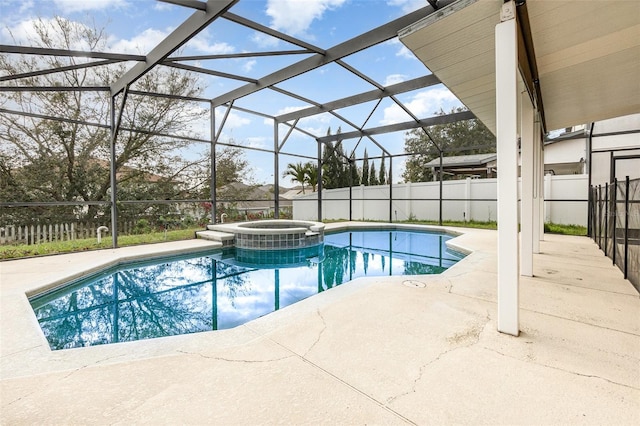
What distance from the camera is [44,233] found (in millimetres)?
6676

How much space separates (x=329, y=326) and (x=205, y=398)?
45.2 inches

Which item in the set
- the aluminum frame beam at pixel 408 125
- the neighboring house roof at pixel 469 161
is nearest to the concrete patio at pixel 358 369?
the aluminum frame beam at pixel 408 125

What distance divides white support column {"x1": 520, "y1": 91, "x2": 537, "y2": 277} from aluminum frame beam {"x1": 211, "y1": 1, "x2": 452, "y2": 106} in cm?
197

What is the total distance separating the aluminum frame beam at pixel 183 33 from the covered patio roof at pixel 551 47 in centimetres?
251

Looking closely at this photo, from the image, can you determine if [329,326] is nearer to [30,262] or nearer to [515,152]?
[515,152]

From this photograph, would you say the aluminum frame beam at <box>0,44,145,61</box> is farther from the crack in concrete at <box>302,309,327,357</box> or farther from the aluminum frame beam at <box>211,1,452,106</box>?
the crack in concrete at <box>302,309,327,357</box>

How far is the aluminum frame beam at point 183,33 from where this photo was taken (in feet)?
12.4

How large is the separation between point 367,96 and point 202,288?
239 inches

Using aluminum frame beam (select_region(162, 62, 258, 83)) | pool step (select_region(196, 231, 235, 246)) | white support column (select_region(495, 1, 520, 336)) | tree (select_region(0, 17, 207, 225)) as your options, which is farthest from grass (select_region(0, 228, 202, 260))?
white support column (select_region(495, 1, 520, 336))

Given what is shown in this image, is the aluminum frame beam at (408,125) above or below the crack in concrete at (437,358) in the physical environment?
above

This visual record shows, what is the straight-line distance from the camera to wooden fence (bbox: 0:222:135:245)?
6.33 metres

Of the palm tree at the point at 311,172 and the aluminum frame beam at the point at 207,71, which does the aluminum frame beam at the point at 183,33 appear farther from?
the palm tree at the point at 311,172

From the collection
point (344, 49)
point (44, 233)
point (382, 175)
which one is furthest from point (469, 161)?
point (44, 233)

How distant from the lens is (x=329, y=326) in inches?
97.1
